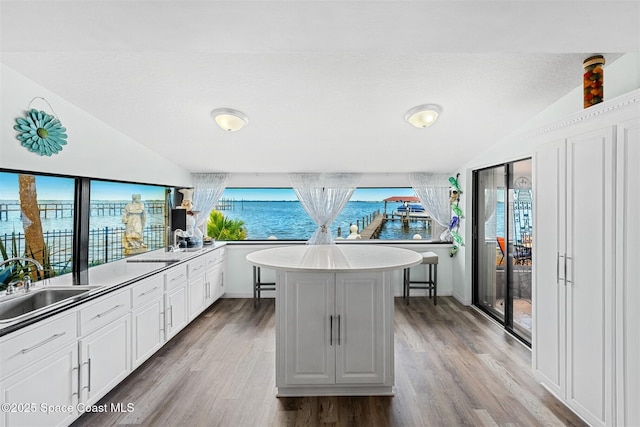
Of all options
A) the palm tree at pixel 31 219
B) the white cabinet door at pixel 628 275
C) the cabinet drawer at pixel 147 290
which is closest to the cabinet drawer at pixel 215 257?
the cabinet drawer at pixel 147 290

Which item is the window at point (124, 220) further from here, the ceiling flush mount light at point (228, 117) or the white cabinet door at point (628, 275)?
the white cabinet door at point (628, 275)

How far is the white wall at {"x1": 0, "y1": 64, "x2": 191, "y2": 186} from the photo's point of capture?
2.06 meters

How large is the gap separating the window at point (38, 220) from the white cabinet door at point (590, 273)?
3664 mm

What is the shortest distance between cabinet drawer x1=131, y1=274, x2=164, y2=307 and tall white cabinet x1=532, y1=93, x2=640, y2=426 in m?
3.08

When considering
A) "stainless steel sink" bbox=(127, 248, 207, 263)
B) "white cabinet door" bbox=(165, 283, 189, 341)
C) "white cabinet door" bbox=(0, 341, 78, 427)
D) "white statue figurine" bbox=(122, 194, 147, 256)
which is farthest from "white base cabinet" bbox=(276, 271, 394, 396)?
"white statue figurine" bbox=(122, 194, 147, 256)

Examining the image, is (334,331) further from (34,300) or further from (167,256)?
(167,256)

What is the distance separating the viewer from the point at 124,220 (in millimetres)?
3525

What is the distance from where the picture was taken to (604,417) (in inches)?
73.9

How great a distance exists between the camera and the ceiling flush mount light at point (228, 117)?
2861 mm

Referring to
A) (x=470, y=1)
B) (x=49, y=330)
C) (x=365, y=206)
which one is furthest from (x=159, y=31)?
(x=365, y=206)

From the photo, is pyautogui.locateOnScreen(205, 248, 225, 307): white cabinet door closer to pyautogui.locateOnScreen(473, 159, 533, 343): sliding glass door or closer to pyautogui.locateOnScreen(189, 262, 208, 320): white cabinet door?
pyautogui.locateOnScreen(189, 262, 208, 320): white cabinet door

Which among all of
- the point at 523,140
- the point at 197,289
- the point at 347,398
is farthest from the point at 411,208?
the point at 347,398

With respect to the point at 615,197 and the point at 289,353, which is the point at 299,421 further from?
the point at 615,197

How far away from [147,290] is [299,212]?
2.91 meters
